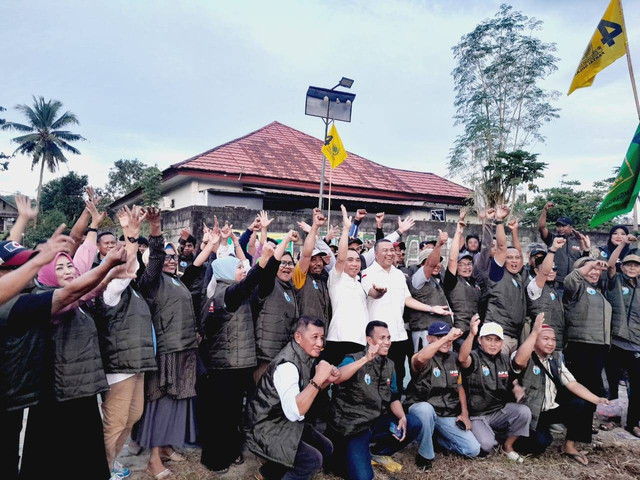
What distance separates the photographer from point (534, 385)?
4.66 meters

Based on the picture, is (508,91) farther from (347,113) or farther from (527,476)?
(527,476)

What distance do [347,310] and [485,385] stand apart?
→ 158cm

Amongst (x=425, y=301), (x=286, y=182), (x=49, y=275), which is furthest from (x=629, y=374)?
(x=286, y=182)

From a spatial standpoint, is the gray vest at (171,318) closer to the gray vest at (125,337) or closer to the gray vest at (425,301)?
the gray vest at (125,337)

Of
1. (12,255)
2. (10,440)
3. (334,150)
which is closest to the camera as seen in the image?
(12,255)

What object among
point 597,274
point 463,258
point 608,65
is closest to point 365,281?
point 463,258

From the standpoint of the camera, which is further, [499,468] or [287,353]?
[499,468]

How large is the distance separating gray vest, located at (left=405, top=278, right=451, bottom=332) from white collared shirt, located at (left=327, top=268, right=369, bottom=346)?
755mm

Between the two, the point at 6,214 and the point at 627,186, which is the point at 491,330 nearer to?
the point at 627,186

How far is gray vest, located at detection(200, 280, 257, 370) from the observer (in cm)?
401

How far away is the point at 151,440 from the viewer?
3941mm

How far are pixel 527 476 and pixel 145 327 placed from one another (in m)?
3.66

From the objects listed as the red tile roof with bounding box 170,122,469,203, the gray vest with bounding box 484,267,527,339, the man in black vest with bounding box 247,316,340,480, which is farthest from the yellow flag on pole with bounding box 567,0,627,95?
the red tile roof with bounding box 170,122,469,203

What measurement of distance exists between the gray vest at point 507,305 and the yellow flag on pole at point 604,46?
3.32m
